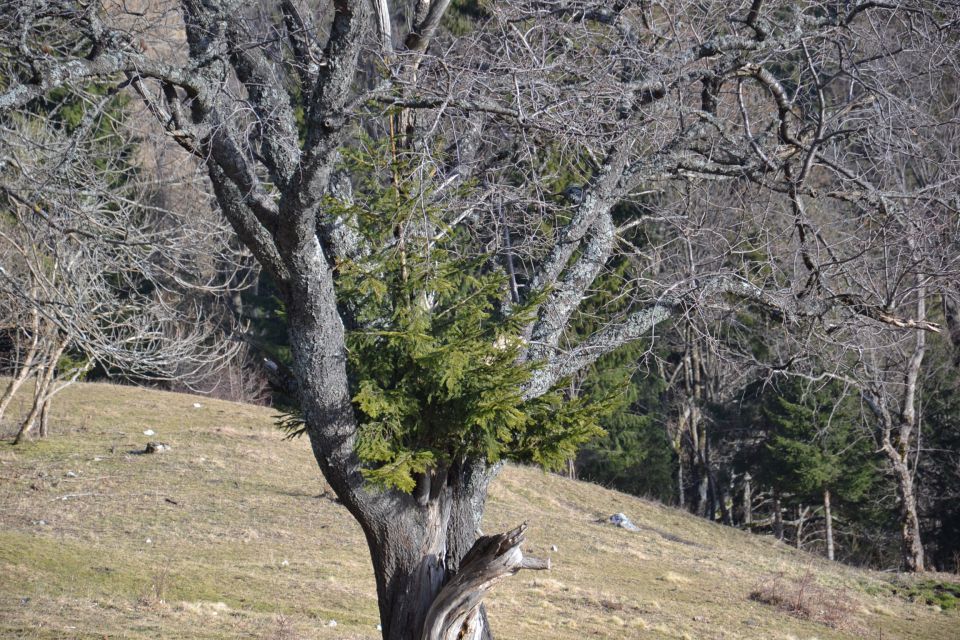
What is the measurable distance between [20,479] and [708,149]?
13402 mm

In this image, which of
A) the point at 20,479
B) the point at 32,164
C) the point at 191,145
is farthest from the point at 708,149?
the point at 20,479

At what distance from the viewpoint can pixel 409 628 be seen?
539 centimetres

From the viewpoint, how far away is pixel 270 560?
12.7m

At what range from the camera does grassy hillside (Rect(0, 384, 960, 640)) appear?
9.73 metres

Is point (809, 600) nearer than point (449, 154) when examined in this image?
No

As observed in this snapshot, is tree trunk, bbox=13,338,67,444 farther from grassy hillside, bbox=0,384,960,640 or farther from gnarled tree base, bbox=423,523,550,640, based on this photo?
gnarled tree base, bbox=423,523,550,640

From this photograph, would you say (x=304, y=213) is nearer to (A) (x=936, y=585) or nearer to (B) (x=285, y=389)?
(B) (x=285, y=389)

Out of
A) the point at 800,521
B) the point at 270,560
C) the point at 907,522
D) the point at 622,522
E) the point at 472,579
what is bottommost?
the point at 270,560

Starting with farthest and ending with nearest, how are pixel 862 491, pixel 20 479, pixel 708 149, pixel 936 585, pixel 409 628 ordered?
pixel 862 491, pixel 936 585, pixel 20 479, pixel 708 149, pixel 409 628

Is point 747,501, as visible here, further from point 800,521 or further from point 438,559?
point 438,559

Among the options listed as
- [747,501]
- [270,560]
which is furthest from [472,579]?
[747,501]

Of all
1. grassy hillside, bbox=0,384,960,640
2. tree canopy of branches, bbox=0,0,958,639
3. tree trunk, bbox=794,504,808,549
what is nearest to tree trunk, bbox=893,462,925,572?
grassy hillside, bbox=0,384,960,640

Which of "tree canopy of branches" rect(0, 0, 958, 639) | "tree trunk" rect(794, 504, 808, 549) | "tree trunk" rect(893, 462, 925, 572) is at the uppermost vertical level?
"tree canopy of branches" rect(0, 0, 958, 639)

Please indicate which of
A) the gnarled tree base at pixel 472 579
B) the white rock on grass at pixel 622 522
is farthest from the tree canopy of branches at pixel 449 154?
the white rock on grass at pixel 622 522
